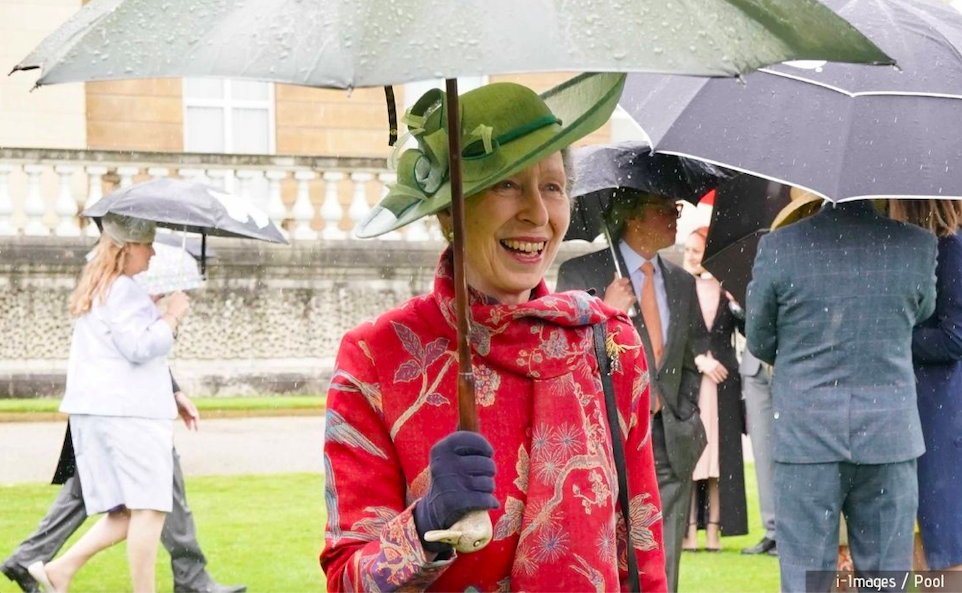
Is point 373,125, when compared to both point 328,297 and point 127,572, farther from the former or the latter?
point 127,572

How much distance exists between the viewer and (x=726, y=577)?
817 cm

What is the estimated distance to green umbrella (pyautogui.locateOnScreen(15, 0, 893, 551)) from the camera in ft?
6.94

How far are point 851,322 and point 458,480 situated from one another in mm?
3190

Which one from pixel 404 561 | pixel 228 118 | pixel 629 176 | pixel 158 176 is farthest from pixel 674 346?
pixel 228 118

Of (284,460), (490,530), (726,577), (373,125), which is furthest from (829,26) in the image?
(373,125)

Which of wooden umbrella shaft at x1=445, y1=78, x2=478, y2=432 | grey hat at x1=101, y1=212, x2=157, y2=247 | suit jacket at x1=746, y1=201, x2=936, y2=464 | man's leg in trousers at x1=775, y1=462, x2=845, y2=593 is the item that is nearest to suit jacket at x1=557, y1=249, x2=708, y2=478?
man's leg in trousers at x1=775, y1=462, x2=845, y2=593

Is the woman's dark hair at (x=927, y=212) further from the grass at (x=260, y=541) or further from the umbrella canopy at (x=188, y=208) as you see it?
the umbrella canopy at (x=188, y=208)

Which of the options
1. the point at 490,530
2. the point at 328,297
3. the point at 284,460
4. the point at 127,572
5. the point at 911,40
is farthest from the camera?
the point at 328,297

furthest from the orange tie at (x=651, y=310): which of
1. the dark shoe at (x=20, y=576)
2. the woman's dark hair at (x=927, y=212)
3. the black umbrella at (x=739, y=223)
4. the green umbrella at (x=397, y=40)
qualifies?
the green umbrella at (x=397, y=40)

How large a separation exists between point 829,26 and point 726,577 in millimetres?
6046

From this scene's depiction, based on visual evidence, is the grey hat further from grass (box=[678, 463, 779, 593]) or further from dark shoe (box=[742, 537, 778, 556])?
dark shoe (box=[742, 537, 778, 556])

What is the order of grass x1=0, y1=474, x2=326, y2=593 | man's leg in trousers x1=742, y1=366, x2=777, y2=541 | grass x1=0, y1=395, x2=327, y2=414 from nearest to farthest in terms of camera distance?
1. grass x1=0, y1=474, x2=326, y2=593
2. man's leg in trousers x1=742, y1=366, x2=777, y2=541
3. grass x1=0, y1=395, x2=327, y2=414

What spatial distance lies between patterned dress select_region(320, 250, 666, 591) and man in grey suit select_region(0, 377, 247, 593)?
482 cm

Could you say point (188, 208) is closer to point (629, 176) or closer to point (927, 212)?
point (629, 176)
